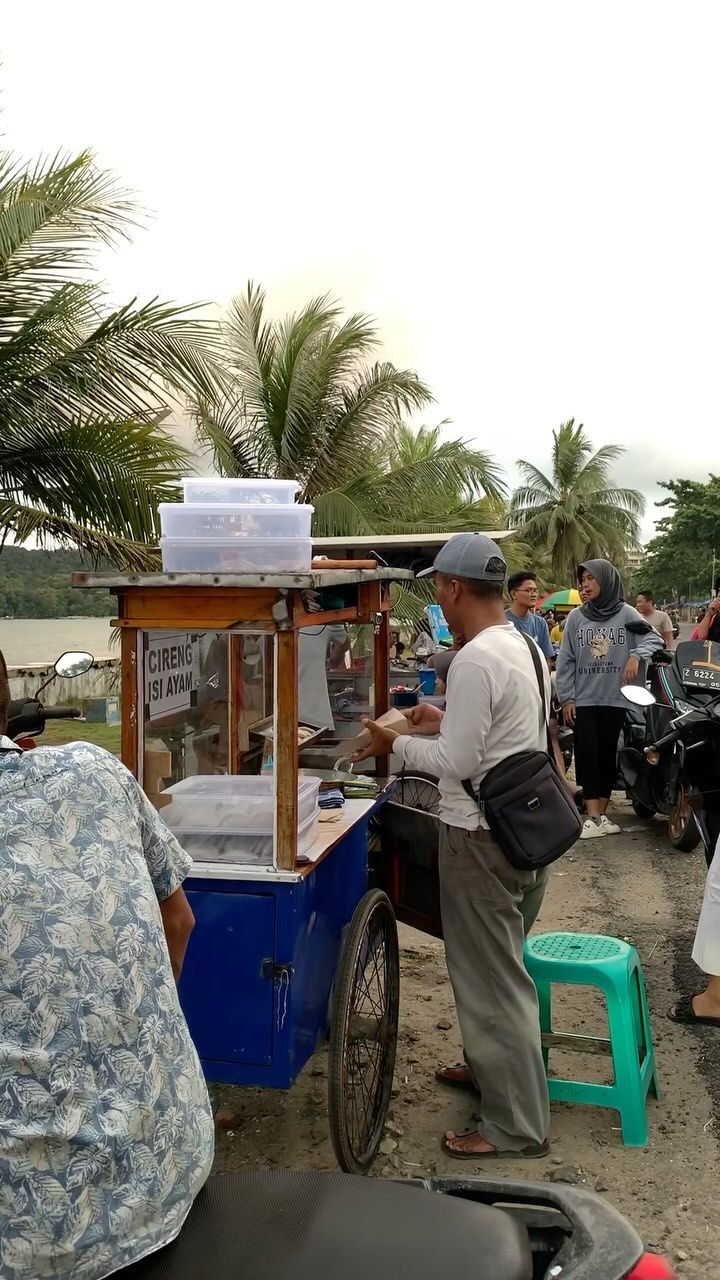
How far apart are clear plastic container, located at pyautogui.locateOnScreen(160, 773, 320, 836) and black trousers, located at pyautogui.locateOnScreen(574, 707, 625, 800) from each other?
4177 mm

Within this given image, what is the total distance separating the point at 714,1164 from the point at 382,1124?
1070 mm

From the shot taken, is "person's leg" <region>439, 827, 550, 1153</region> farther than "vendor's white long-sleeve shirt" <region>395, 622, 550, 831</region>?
Yes

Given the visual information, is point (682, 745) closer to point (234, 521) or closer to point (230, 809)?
point (230, 809)

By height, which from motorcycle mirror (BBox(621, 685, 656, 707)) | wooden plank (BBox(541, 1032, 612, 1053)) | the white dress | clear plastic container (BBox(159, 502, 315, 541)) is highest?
clear plastic container (BBox(159, 502, 315, 541))

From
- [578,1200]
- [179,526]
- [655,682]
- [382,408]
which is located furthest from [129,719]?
[382,408]

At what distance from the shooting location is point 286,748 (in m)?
2.74

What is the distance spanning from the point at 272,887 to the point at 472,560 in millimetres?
1136

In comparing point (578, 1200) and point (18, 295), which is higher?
point (18, 295)

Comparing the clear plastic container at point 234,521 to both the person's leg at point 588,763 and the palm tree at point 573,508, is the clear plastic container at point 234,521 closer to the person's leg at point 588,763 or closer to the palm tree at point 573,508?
the person's leg at point 588,763

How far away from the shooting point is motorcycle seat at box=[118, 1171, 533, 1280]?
4.42 feet

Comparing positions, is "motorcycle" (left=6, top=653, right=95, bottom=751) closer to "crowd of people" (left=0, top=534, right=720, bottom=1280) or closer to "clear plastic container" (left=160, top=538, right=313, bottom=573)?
"clear plastic container" (left=160, top=538, right=313, bottom=573)

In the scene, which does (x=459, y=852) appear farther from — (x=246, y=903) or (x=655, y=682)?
(x=655, y=682)

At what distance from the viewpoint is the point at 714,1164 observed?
314 cm

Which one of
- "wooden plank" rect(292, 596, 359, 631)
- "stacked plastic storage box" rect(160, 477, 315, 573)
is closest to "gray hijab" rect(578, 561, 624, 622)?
"wooden plank" rect(292, 596, 359, 631)
